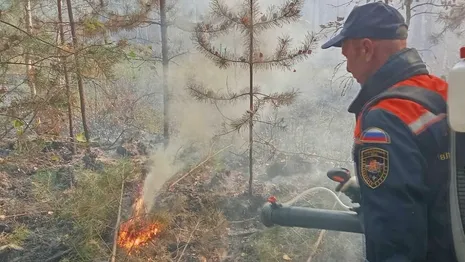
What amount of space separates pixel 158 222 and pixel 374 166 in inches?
167

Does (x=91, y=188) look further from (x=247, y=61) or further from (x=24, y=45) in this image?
(x=247, y=61)

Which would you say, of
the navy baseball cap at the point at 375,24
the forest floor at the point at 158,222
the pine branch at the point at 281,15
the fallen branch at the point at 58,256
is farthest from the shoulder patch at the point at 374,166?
the pine branch at the point at 281,15

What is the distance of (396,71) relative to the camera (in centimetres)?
186

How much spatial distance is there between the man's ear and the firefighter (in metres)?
0.15

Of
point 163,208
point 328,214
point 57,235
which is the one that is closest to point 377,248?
point 328,214

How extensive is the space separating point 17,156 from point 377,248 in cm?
710

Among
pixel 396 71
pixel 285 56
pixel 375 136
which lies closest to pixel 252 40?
pixel 285 56

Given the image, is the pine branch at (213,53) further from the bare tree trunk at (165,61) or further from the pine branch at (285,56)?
the bare tree trunk at (165,61)

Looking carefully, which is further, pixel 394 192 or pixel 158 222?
pixel 158 222

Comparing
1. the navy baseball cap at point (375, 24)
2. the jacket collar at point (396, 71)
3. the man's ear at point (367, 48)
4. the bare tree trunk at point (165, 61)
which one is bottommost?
the bare tree trunk at point (165, 61)

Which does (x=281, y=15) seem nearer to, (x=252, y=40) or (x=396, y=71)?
(x=252, y=40)

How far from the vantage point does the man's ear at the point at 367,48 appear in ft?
6.48

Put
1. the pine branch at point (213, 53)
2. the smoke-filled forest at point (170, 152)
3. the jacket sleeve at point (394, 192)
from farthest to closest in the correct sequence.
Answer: the pine branch at point (213, 53), the smoke-filled forest at point (170, 152), the jacket sleeve at point (394, 192)

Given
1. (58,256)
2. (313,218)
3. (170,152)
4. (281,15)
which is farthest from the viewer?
(170,152)
